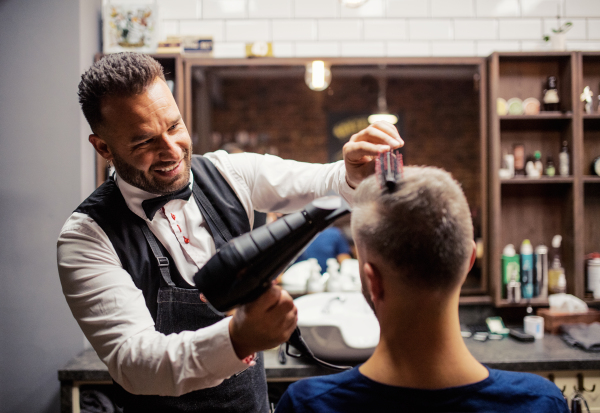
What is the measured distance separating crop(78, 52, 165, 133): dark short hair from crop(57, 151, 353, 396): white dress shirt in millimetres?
225

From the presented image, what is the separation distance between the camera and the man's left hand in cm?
94

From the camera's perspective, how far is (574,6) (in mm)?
2465

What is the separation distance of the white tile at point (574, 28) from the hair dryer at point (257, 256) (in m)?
2.48

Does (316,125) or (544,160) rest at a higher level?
(316,125)

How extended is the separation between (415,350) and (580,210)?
2043 mm

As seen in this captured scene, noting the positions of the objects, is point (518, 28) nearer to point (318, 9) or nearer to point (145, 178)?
point (318, 9)

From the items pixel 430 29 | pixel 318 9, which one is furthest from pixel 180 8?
pixel 430 29

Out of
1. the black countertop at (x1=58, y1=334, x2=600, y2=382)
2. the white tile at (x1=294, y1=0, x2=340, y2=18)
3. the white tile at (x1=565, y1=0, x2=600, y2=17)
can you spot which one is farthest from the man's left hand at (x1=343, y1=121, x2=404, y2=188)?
the white tile at (x1=565, y1=0, x2=600, y2=17)

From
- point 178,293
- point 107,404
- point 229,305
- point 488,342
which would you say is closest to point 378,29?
point 488,342

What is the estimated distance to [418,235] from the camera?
2.32ft

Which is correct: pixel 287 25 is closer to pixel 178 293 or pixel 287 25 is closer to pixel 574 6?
pixel 574 6

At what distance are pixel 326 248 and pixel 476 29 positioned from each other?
64.3 inches

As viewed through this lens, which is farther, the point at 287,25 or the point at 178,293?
the point at 287,25

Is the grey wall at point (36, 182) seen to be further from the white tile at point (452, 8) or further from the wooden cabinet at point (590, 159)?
the wooden cabinet at point (590, 159)
